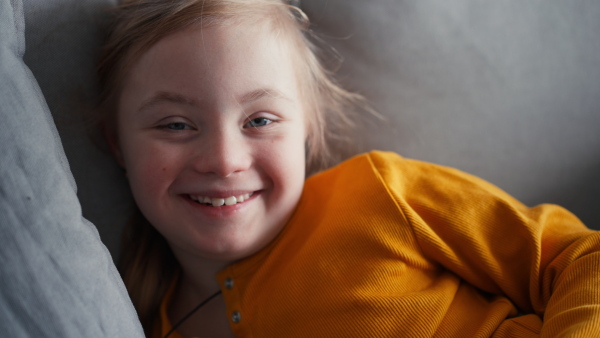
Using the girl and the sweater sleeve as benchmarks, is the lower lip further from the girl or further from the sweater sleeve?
the sweater sleeve

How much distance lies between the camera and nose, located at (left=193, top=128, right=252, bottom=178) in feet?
2.77

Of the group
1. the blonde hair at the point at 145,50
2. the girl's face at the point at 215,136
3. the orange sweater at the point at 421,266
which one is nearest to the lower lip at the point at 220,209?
the girl's face at the point at 215,136

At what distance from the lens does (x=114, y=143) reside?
1034 mm

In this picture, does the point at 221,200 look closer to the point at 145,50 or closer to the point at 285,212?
the point at 285,212

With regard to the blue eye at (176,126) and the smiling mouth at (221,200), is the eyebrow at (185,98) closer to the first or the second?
the blue eye at (176,126)

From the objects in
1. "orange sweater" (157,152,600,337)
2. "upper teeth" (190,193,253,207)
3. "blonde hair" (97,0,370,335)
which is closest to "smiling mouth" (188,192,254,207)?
"upper teeth" (190,193,253,207)

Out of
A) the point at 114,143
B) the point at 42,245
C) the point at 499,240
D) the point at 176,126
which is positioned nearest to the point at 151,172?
the point at 176,126

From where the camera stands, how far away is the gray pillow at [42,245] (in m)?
0.57

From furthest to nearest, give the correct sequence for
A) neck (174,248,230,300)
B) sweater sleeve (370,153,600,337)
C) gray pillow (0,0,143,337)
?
neck (174,248,230,300) < sweater sleeve (370,153,600,337) < gray pillow (0,0,143,337)

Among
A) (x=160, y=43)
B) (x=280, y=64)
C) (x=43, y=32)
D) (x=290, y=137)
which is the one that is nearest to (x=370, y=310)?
(x=290, y=137)

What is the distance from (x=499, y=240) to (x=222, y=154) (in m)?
0.44

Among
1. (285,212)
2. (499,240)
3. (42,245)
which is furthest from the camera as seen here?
(285,212)

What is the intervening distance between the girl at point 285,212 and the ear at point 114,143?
0.15 ft

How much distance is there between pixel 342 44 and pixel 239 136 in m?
0.35
